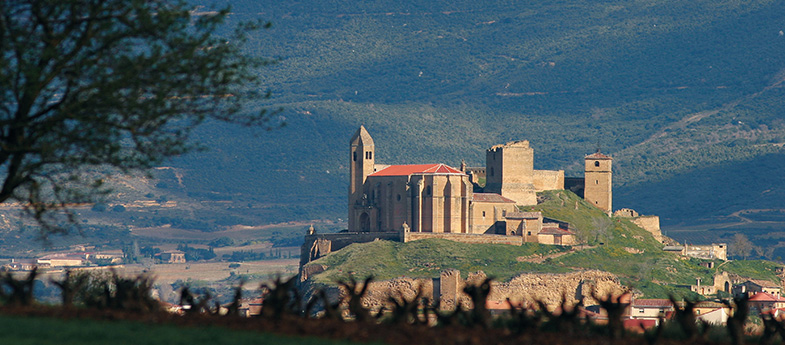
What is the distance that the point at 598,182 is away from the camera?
103 m

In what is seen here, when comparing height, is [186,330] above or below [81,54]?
below

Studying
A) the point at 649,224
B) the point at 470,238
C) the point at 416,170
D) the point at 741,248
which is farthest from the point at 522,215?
the point at 741,248

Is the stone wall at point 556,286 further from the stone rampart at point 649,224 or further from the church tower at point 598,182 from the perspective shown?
the stone rampart at point 649,224

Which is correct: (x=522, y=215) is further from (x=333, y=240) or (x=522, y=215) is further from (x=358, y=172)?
(x=333, y=240)

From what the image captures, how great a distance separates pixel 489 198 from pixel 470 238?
3659mm

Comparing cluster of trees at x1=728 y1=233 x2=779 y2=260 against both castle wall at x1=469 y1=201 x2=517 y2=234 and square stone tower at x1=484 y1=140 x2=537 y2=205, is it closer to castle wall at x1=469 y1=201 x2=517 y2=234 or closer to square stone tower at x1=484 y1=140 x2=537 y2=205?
square stone tower at x1=484 y1=140 x2=537 y2=205

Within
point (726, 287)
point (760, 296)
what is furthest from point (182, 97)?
point (726, 287)

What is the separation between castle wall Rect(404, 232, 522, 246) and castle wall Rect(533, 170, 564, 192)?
9.86m

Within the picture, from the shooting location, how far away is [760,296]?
8788 cm

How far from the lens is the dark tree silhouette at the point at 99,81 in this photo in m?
26.0

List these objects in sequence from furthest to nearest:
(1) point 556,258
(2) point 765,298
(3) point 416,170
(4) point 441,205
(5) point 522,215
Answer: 1. (3) point 416,170
2. (5) point 522,215
3. (1) point 556,258
4. (4) point 441,205
5. (2) point 765,298

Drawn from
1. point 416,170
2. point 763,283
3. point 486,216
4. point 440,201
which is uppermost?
point 416,170

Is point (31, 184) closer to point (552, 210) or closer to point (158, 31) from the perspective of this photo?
point (158, 31)

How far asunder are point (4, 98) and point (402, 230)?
63.4 meters
